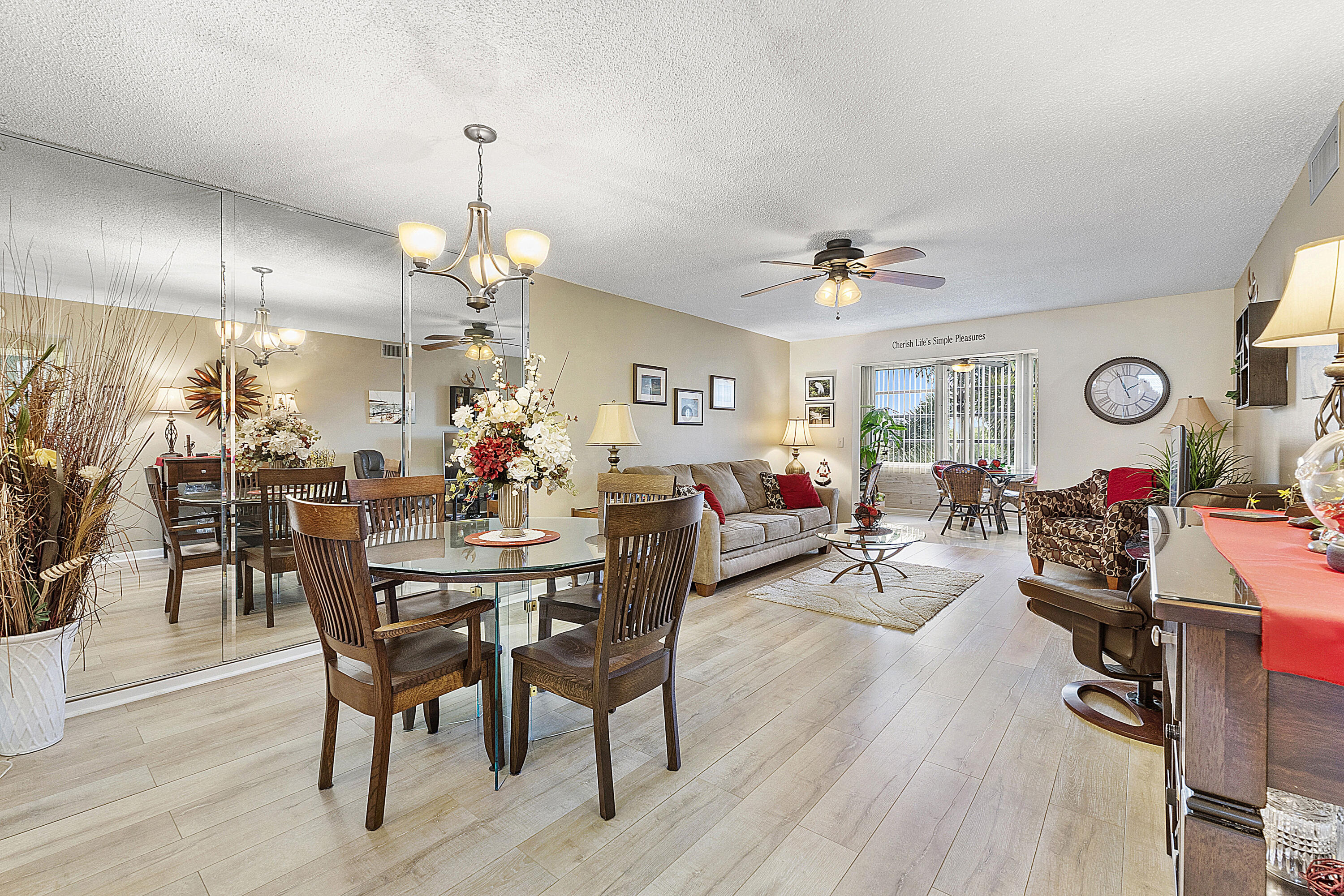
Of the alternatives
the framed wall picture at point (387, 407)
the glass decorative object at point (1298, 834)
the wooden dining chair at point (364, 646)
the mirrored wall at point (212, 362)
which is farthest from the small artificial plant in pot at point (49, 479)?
the glass decorative object at point (1298, 834)

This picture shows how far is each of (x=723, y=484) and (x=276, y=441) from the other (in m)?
3.66

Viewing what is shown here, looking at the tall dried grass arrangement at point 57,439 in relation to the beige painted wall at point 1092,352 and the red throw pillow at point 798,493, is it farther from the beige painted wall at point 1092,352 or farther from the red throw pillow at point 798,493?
the beige painted wall at point 1092,352

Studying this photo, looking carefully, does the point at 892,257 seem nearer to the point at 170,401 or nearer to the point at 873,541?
the point at 873,541

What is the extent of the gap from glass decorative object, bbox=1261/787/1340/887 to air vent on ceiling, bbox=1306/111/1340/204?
291cm

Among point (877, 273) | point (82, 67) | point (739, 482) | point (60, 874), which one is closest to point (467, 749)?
point (60, 874)

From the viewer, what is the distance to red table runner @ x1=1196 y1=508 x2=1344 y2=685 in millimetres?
743

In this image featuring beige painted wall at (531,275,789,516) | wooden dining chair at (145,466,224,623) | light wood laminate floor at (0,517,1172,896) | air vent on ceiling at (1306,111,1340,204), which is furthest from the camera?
beige painted wall at (531,275,789,516)

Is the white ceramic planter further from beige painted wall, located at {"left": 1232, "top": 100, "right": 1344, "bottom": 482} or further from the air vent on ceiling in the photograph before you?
the air vent on ceiling

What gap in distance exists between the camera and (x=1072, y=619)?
7.84 feet

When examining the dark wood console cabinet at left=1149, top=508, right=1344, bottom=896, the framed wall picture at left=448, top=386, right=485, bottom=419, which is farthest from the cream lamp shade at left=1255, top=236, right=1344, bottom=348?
the framed wall picture at left=448, top=386, right=485, bottom=419

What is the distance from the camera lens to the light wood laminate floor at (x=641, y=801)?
1.57 m

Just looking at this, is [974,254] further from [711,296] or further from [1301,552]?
[1301,552]

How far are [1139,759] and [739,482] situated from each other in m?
4.12

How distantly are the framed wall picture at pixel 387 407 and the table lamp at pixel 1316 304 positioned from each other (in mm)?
4062
